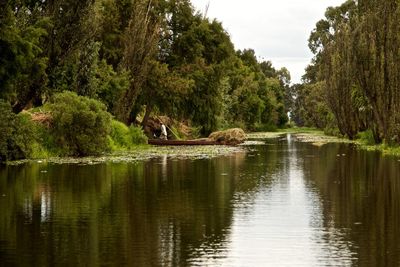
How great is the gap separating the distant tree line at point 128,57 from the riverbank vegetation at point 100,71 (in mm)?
75

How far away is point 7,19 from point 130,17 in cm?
3035

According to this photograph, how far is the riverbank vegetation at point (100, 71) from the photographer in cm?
3350

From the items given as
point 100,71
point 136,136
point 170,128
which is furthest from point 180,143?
point 170,128

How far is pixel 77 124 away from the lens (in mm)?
38250

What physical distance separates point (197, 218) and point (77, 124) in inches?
908

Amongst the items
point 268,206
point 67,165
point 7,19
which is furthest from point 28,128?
point 268,206

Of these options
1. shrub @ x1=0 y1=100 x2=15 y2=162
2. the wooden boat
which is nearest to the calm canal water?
shrub @ x1=0 y1=100 x2=15 y2=162

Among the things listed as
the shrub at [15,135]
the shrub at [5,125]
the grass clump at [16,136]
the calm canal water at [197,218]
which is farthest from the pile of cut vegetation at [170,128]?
the calm canal water at [197,218]

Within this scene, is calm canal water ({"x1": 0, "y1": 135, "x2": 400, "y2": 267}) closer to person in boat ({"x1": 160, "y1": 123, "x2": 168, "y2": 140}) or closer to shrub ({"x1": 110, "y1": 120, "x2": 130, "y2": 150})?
shrub ({"x1": 110, "y1": 120, "x2": 130, "y2": 150})

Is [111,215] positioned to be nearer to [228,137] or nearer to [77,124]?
[77,124]

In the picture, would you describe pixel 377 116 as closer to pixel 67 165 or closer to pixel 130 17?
pixel 130 17

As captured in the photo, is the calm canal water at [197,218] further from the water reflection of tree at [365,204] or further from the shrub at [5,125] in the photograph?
the shrub at [5,125]

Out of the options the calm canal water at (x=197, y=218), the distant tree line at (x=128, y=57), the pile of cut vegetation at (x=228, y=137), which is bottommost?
A: the calm canal water at (x=197, y=218)

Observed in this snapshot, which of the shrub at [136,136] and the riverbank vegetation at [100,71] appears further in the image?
the shrub at [136,136]
